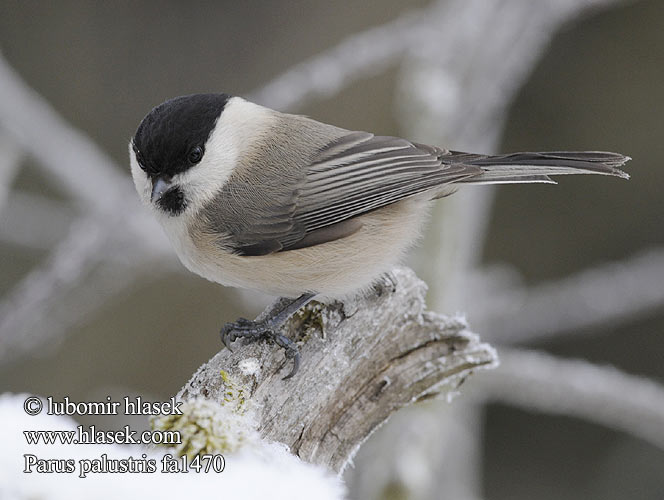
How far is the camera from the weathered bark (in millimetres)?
1523

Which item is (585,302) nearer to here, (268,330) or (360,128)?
(268,330)

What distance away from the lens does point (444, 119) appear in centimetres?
260

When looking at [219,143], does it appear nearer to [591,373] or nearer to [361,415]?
[361,415]

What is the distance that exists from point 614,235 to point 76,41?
3.67 meters

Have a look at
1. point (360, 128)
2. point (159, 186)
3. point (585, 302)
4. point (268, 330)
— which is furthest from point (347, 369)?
point (360, 128)

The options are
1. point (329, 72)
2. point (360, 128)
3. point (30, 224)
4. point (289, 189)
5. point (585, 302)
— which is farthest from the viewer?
point (360, 128)

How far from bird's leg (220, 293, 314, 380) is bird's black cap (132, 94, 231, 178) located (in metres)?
0.44

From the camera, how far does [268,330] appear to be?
1808 mm

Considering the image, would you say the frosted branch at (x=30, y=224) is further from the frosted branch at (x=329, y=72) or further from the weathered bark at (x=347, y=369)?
the weathered bark at (x=347, y=369)

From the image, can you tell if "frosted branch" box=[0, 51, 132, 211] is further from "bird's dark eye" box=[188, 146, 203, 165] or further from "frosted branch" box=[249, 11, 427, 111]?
"frosted branch" box=[249, 11, 427, 111]

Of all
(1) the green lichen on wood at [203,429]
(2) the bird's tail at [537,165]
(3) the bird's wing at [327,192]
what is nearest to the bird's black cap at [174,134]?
(3) the bird's wing at [327,192]

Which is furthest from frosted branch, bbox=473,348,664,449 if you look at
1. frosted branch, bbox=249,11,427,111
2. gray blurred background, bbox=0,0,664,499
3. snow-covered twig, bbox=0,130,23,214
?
gray blurred background, bbox=0,0,664,499

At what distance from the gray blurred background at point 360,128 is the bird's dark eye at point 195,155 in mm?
2130

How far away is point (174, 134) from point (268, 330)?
0.56 meters
